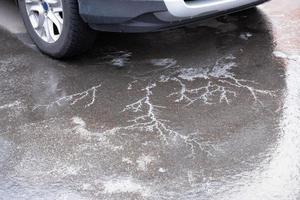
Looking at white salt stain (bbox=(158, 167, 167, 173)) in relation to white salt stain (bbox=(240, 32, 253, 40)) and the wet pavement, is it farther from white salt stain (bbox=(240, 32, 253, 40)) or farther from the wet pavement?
white salt stain (bbox=(240, 32, 253, 40))

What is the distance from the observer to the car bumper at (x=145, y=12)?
336 cm

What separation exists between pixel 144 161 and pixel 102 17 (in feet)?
3.72

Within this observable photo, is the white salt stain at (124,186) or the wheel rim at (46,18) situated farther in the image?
the wheel rim at (46,18)

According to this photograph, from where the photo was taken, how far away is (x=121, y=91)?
11.8 ft

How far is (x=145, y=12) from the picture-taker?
11.1 ft

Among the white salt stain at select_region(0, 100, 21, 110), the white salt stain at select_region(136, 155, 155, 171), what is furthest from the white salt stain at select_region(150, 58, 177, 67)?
the white salt stain at select_region(136, 155, 155, 171)

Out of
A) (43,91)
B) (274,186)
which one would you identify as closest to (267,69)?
(274,186)

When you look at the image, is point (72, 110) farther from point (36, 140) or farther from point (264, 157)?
point (264, 157)

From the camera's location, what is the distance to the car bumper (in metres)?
3.36

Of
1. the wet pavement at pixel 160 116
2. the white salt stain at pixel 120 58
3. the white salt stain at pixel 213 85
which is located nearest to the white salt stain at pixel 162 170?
the wet pavement at pixel 160 116

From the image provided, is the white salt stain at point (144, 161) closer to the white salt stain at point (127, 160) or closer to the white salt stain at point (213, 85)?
the white salt stain at point (127, 160)

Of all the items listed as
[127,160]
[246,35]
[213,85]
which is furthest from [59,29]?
[246,35]

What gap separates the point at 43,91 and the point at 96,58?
593 millimetres

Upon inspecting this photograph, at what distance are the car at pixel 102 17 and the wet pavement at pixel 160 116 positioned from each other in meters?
0.20
